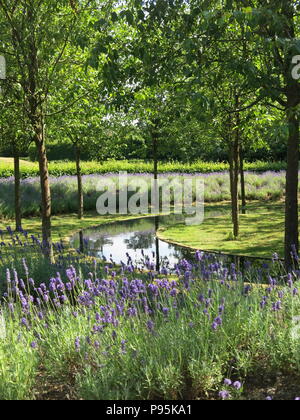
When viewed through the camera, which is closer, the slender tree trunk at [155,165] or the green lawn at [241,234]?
the green lawn at [241,234]

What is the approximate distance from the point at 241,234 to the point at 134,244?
9.81ft

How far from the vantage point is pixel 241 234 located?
12812mm

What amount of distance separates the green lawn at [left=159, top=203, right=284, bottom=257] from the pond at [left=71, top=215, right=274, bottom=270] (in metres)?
0.44

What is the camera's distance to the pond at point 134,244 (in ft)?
32.2

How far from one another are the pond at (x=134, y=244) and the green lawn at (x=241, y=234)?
445 millimetres

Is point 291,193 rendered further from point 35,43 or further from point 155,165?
point 155,165

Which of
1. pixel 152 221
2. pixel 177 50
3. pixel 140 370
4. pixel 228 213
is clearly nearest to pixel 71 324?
pixel 140 370

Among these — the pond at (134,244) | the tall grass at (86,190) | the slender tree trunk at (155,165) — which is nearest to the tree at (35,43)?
the pond at (134,244)

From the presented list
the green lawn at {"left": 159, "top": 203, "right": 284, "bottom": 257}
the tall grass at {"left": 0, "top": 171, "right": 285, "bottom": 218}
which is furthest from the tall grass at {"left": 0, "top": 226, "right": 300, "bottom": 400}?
the tall grass at {"left": 0, "top": 171, "right": 285, "bottom": 218}

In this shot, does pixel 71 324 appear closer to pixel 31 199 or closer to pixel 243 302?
pixel 243 302

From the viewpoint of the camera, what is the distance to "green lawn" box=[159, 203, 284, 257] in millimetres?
10820

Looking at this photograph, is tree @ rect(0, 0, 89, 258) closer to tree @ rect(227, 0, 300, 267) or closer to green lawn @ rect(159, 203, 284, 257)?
tree @ rect(227, 0, 300, 267)

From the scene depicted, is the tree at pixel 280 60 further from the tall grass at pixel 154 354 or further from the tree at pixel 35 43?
the tree at pixel 35 43

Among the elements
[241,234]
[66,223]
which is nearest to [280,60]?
[241,234]
